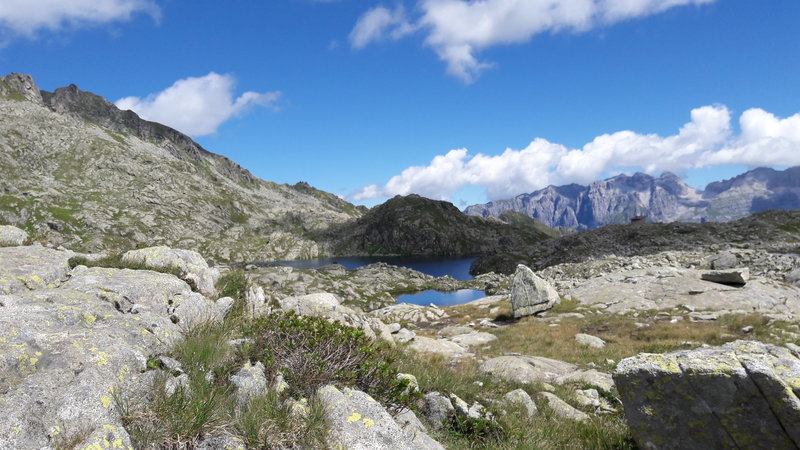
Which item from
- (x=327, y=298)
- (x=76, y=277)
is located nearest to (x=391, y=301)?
(x=327, y=298)

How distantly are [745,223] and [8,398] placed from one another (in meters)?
165

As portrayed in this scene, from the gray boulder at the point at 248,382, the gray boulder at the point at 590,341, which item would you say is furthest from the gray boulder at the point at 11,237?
the gray boulder at the point at 590,341

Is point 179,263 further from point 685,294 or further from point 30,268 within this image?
point 685,294

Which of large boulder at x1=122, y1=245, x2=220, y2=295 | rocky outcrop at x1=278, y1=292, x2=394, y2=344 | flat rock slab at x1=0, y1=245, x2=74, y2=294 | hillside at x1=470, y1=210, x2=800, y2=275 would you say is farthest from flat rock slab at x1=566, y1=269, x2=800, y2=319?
hillside at x1=470, y1=210, x2=800, y2=275

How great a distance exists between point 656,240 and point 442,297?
7729 cm

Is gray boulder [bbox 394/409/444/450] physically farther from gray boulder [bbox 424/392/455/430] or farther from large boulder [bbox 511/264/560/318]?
large boulder [bbox 511/264/560/318]

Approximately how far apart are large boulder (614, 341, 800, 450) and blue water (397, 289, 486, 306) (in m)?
90.2

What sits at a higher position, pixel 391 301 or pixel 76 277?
pixel 76 277

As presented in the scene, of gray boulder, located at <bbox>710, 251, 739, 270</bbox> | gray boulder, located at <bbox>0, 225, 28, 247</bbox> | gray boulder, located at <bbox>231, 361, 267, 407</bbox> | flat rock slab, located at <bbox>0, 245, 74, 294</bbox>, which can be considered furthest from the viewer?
gray boulder, located at <bbox>710, 251, 739, 270</bbox>

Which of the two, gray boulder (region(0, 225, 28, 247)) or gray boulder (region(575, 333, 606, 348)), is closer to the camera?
gray boulder (region(0, 225, 28, 247))

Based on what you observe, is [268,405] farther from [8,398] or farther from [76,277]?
[76,277]

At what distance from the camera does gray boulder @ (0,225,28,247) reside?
12812 mm

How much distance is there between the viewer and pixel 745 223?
121m

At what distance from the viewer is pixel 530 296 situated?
126 feet
